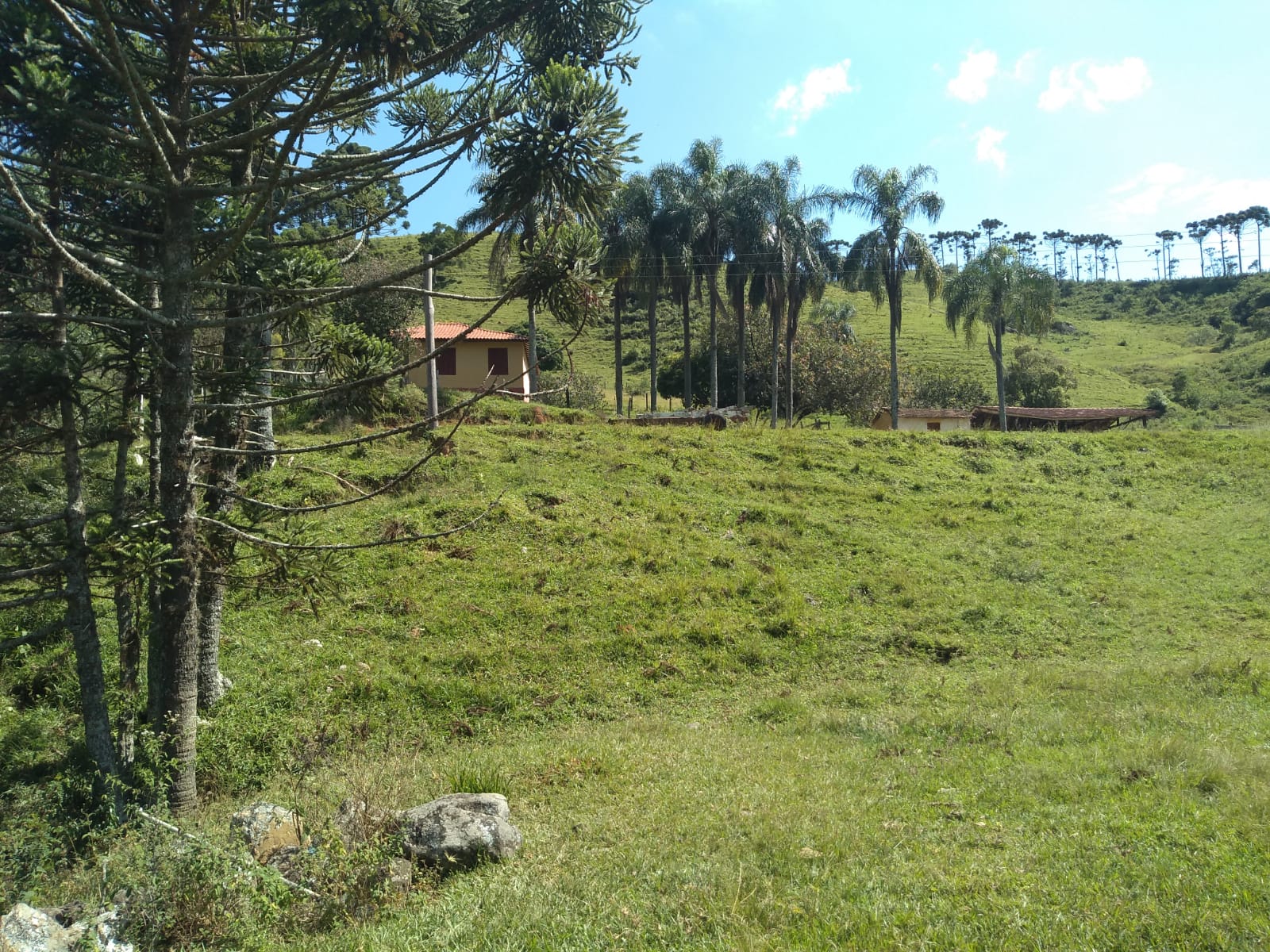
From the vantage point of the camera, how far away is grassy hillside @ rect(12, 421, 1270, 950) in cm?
528

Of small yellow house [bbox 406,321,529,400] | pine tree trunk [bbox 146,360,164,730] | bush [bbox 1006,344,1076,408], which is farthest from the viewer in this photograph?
bush [bbox 1006,344,1076,408]

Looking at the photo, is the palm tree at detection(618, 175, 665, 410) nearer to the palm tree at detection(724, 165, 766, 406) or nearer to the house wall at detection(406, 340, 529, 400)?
the palm tree at detection(724, 165, 766, 406)

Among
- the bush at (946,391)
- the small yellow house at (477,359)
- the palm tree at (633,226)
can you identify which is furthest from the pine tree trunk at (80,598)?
the bush at (946,391)

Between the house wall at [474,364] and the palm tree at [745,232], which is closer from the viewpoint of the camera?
the palm tree at [745,232]

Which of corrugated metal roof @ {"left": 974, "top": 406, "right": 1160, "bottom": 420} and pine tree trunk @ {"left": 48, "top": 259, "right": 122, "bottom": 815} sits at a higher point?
corrugated metal roof @ {"left": 974, "top": 406, "right": 1160, "bottom": 420}

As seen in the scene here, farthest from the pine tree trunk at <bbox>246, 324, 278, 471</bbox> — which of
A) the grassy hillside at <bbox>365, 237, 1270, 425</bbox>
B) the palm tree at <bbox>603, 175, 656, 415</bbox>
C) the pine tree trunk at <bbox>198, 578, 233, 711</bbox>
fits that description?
the grassy hillside at <bbox>365, 237, 1270, 425</bbox>

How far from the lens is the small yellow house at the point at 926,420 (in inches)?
1613

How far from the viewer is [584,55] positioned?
691 centimetres

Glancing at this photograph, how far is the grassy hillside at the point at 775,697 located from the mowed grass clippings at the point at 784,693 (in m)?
0.05

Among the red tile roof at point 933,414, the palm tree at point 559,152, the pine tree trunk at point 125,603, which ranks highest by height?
the palm tree at point 559,152

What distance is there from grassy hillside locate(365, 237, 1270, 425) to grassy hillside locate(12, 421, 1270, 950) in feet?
106

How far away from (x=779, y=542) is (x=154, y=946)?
47.0ft

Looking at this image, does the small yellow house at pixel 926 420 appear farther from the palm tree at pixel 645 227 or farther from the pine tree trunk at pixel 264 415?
the pine tree trunk at pixel 264 415

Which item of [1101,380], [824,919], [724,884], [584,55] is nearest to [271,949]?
[724,884]
